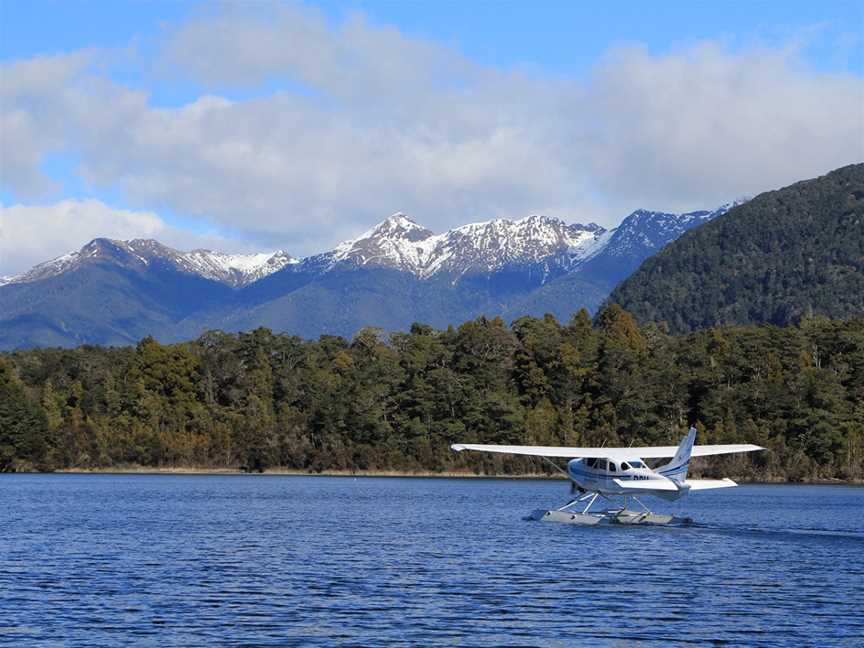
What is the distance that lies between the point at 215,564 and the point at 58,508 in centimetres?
3055

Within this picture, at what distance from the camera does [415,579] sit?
3731 centimetres

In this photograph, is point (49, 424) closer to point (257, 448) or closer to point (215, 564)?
point (257, 448)

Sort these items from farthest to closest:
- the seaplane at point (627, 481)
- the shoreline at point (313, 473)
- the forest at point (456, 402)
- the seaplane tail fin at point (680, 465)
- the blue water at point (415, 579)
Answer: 1. the shoreline at point (313, 473)
2. the forest at point (456, 402)
3. the seaplane at point (627, 481)
4. the seaplane tail fin at point (680, 465)
5. the blue water at point (415, 579)

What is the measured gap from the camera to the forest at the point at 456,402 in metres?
121

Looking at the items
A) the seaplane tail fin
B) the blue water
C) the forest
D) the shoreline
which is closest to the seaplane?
the seaplane tail fin

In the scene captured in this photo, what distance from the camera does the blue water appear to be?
2889 cm

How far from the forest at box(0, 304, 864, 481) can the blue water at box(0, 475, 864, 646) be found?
53604mm

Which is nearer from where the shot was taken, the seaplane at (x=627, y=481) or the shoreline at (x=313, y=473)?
the seaplane at (x=627, y=481)

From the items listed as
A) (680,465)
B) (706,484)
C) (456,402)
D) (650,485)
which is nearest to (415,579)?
(650,485)

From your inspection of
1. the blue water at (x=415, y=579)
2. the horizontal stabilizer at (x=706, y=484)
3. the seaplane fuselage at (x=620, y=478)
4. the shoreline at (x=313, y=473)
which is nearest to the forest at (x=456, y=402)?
the shoreline at (x=313, y=473)

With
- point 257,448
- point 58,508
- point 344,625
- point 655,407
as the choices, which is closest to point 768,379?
point 655,407

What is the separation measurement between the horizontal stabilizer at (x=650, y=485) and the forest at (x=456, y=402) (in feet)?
188

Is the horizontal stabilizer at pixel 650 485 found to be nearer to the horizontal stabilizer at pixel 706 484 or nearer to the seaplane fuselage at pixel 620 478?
the seaplane fuselage at pixel 620 478

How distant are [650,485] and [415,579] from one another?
70.4 feet
